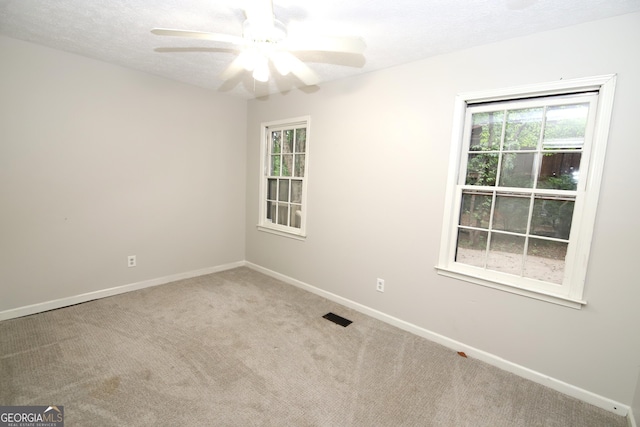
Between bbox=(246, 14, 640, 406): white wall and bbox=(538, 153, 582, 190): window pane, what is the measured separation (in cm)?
19

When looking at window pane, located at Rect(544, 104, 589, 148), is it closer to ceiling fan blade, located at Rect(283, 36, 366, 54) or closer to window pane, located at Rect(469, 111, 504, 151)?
window pane, located at Rect(469, 111, 504, 151)

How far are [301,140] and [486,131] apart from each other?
2077mm

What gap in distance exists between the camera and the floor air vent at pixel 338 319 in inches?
111

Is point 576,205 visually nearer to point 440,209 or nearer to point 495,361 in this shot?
point 440,209

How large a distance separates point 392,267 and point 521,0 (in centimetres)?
215

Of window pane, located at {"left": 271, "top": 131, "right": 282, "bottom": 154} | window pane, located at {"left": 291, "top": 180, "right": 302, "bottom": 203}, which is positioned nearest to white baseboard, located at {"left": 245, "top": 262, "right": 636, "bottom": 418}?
window pane, located at {"left": 291, "top": 180, "right": 302, "bottom": 203}

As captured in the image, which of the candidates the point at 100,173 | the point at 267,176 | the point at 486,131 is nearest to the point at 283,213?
the point at 267,176

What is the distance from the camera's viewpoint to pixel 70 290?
9.65ft

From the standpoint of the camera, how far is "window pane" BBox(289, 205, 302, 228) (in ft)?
12.3

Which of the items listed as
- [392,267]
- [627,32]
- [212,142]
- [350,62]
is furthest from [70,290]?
[627,32]

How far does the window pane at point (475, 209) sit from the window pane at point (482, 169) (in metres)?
0.10

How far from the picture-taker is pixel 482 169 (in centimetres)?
234

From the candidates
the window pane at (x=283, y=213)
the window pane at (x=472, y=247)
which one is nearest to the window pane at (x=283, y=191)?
the window pane at (x=283, y=213)

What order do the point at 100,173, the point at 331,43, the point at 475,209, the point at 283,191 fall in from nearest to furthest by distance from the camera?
the point at 331,43 < the point at 475,209 < the point at 100,173 < the point at 283,191
